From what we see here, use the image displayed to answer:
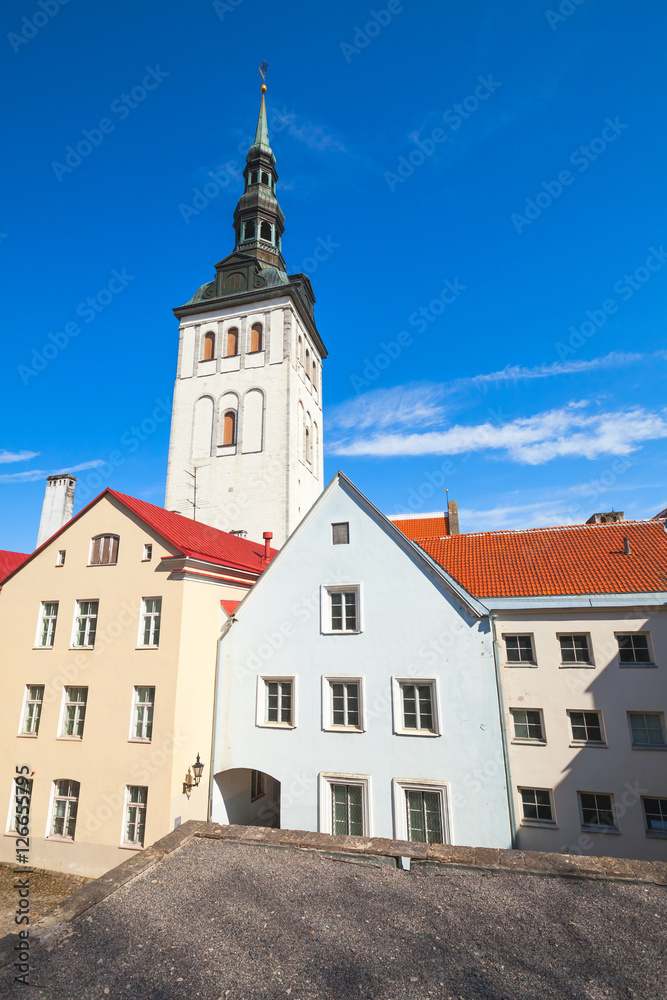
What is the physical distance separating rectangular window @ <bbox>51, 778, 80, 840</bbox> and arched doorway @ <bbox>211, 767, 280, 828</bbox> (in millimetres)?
5061

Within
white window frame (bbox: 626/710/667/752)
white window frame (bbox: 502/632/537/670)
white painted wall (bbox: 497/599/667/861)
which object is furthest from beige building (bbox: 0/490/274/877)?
white window frame (bbox: 626/710/667/752)

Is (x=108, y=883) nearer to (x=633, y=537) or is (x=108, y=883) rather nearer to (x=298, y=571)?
(x=298, y=571)

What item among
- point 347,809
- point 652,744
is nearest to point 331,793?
point 347,809

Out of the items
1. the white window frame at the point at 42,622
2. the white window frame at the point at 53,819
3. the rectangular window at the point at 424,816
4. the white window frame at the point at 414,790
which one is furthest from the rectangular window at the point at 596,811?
the white window frame at the point at 42,622

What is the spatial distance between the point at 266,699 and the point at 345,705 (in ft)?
9.62

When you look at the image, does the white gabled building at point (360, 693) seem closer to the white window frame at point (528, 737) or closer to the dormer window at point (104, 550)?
the white window frame at point (528, 737)

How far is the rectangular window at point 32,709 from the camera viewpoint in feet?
63.4

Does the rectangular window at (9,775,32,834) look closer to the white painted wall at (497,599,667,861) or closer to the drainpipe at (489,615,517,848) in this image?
the drainpipe at (489,615,517,848)

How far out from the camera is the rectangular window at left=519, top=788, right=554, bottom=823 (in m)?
15.4

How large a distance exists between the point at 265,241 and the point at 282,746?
42.4 metres

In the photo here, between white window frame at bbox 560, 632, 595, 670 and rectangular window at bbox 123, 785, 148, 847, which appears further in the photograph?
A: rectangular window at bbox 123, 785, 148, 847

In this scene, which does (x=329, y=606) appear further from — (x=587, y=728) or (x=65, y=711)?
(x=65, y=711)

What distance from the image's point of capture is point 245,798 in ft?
62.4

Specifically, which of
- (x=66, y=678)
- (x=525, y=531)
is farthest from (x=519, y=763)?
(x=66, y=678)
